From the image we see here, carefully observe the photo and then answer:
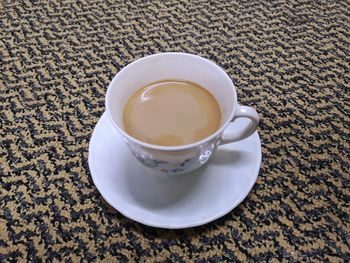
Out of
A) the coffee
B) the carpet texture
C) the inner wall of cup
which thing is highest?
the inner wall of cup

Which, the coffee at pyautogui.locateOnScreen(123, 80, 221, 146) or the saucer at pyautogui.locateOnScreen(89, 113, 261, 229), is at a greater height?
the coffee at pyautogui.locateOnScreen(123, 80, 221, 146)

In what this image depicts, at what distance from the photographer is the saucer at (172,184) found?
34 cm

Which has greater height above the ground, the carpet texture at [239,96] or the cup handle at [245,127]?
the cup handle at [245,127]

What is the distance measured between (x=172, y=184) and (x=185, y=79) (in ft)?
0.37

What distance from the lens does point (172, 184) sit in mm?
370

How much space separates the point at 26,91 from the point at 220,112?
27 cm

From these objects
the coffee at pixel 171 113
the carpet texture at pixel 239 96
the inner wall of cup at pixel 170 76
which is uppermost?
the inner wall of cup at pixel 170 76

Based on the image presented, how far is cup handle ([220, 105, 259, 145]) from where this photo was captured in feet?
1.10

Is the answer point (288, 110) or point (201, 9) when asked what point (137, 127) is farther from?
point (201, 9)

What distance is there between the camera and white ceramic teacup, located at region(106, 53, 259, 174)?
32cm

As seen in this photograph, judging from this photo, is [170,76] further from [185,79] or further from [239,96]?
[239,96]

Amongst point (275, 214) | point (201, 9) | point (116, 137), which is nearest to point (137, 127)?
point (116, 137)

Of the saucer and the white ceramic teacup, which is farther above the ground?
the white ceramic teacup

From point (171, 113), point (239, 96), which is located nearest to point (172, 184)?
point (171, 113)
